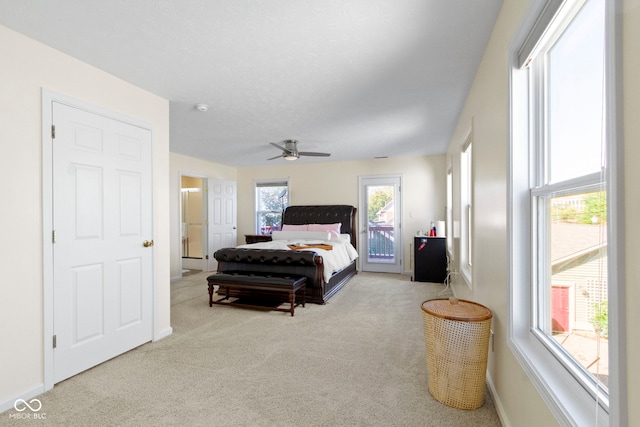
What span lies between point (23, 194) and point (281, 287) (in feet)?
8.14

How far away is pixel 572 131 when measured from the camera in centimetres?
119

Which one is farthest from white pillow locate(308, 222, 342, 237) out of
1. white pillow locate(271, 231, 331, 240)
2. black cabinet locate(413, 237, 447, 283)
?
black cabinet locate(413, 237, 447, 283)

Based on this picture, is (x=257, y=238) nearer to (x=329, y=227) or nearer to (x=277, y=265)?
(x=329, y=227)

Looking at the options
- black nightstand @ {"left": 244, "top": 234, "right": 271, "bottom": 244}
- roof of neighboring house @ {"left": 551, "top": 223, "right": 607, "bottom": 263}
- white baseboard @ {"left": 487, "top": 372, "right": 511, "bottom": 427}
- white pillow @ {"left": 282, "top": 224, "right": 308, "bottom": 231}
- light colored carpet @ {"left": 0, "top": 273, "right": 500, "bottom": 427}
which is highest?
roof of neighboring house @ {"left": 551, "top": 223, "right": 607, "bottom": 263}

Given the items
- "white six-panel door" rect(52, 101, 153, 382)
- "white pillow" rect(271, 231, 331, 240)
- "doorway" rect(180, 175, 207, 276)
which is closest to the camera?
"white six-panel door" rect(52, 101, 153, 382)

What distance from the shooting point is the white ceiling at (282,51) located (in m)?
1.79

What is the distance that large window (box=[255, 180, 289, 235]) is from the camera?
739 cm

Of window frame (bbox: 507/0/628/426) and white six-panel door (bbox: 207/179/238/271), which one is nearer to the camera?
window frame (bbox: 507/0/628/426)

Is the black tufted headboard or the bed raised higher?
the black tufted headboard

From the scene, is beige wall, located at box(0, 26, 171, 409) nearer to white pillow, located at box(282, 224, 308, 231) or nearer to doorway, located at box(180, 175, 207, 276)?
white pillow, located at box(282, 224, 308, 231)

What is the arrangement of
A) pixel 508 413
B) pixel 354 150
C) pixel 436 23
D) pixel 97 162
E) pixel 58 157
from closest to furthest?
pixel 508 413 < pixel 436 23 < pixel 58 157 < pixel 97 162 < pixel 354 150

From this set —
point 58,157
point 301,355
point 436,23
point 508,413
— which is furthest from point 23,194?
point 508,413

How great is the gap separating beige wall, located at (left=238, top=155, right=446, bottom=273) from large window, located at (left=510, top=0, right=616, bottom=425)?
4.72 m

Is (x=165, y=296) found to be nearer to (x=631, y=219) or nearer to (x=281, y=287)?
(x=281, y=287)
